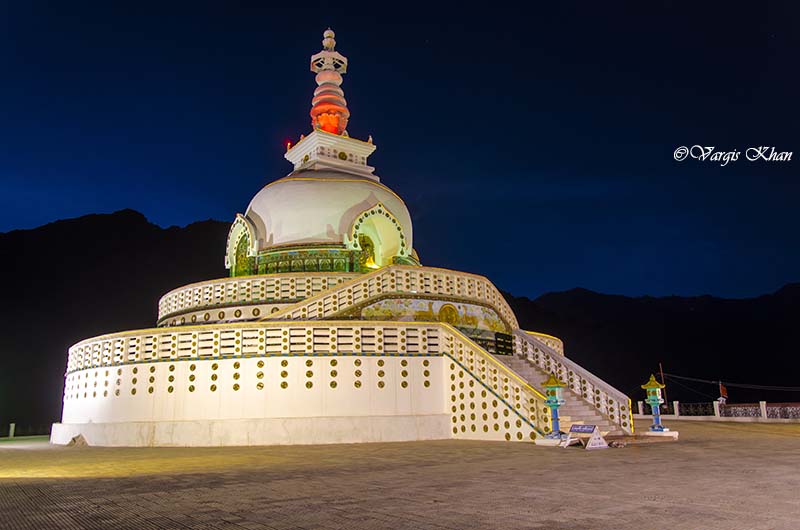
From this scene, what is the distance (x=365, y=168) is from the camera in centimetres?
3058

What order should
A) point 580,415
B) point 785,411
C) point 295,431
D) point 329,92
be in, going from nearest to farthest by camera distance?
point 295,431 < point 580,415 < point 785,411 < point 329,92

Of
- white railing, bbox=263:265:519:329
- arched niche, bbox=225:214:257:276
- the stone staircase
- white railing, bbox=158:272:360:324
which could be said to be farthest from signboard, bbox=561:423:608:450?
arched niche, bbox=225:214:257:276

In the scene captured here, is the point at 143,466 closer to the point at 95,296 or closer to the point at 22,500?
the point at 22,500

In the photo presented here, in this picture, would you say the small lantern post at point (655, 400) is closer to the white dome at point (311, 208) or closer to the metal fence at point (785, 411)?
the metal fence at point (785, 411)

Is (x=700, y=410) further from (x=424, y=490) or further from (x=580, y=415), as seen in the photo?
(x=424, y=490)

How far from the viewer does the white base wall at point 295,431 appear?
15.0 m

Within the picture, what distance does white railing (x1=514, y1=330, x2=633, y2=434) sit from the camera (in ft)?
50.1

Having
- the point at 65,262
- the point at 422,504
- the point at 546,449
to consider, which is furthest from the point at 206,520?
the point at 65,262

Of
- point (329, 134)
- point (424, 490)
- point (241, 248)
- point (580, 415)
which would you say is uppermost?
point (329, 134)

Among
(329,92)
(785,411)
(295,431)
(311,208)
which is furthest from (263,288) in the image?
(785,411)

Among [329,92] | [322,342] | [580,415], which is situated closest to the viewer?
[580,415]

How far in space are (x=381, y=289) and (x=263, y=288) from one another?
16.5 feet

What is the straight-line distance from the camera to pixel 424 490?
683cm

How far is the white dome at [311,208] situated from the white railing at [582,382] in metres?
9.05
